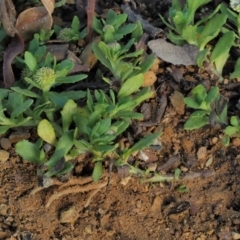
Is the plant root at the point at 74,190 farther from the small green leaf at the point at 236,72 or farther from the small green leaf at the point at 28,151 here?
the small green leaf at the point at 236,72

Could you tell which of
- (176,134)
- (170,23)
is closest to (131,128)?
(176,134)

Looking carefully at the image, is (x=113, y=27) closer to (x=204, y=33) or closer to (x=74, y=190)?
(x=204, y=33)

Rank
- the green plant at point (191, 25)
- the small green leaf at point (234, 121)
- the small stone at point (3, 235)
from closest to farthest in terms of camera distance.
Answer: the small stone at point (3, 235), the small green leaf at point (234, 121), the green plant at point (191, 25)

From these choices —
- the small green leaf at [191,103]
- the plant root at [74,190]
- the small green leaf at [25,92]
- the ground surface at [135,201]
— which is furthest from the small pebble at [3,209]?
the small green leaf at [191,103]

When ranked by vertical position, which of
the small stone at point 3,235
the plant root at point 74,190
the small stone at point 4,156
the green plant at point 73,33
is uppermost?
the green plant at point 73,33

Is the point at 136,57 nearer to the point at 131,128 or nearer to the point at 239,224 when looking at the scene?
the point at 131,128

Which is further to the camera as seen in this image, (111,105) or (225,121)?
(225,121)
